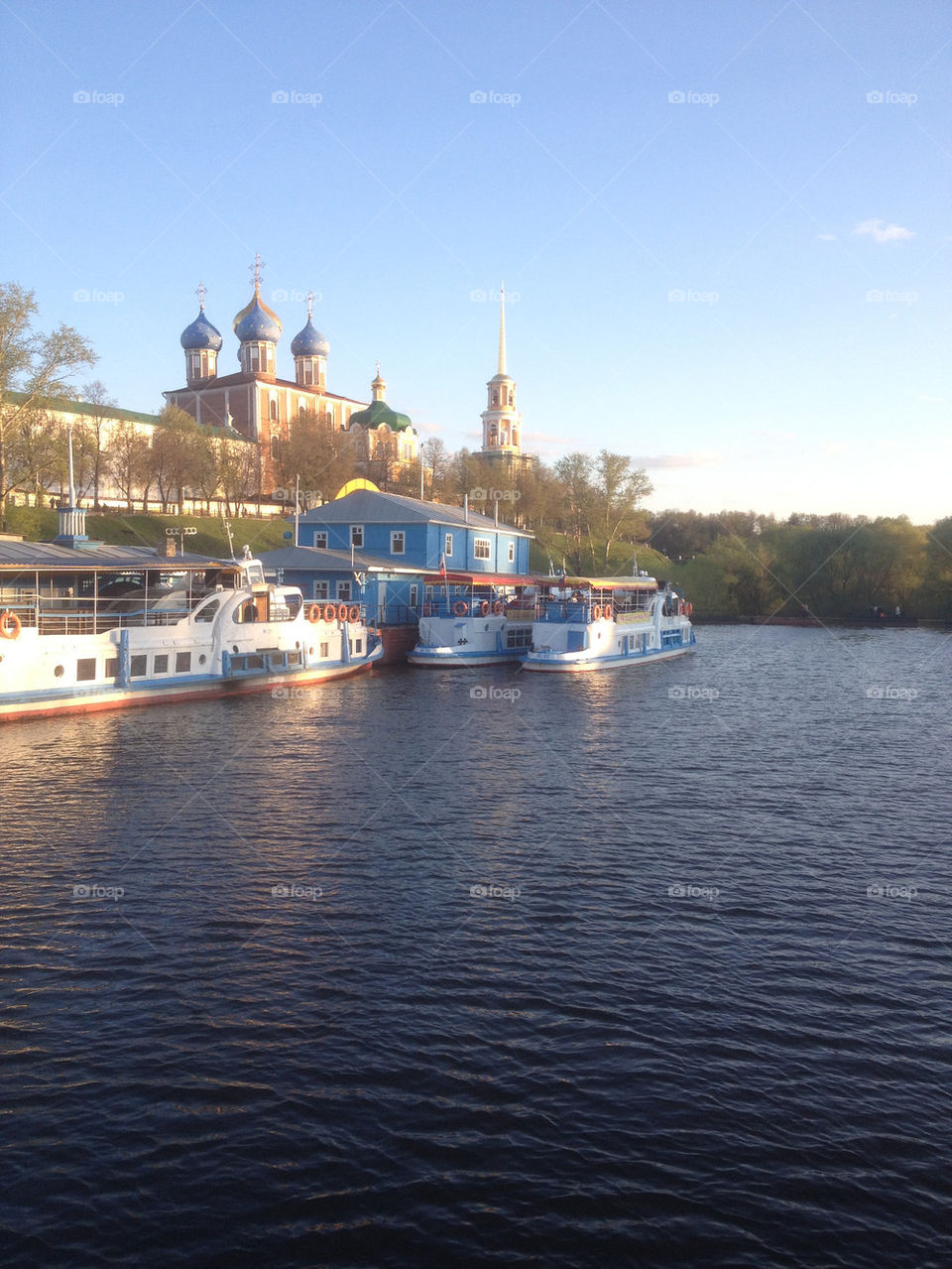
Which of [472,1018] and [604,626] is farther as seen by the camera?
[604,626]

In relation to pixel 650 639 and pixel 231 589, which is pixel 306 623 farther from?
pixel 650 639

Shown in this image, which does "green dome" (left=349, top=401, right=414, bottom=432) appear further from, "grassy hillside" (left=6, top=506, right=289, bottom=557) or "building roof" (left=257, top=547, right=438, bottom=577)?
"building roof" (left=257, top=547, right=438, bottom=577)

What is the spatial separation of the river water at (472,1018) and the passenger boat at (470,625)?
36.3 m

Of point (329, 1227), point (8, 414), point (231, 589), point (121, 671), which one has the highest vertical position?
point (8, 414)

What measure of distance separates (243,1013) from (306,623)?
43.0 m

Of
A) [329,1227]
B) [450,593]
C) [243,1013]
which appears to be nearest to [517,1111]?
[329,1227]

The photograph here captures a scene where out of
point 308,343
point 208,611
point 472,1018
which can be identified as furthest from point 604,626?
point 308,343

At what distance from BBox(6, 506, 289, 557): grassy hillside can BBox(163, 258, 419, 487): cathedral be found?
2823cm

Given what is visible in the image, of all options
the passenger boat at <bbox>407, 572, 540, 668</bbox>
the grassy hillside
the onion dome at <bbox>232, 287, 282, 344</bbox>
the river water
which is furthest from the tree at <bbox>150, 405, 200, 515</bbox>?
the river water

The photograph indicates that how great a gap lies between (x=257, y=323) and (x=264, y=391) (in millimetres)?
11217

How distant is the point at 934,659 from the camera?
77.7 metres

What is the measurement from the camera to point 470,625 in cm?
6950

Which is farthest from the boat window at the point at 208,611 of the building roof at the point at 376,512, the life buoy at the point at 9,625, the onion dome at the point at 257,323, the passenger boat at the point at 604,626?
the onion dome at the point at 257,323

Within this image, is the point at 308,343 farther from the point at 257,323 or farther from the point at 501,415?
the point at 501,415
